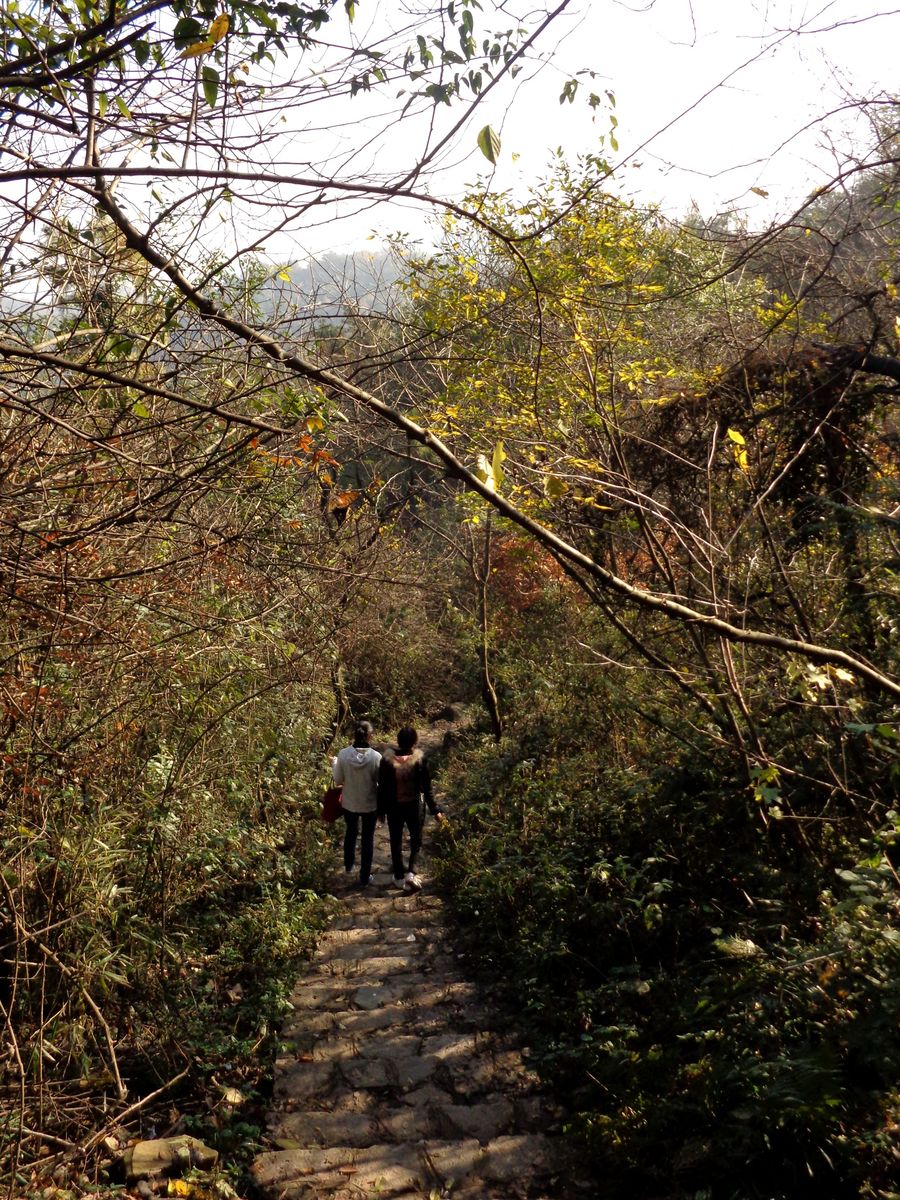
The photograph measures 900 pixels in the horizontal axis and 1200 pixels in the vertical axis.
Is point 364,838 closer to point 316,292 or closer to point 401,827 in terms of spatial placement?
point 401,827

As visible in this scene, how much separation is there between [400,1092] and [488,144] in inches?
198

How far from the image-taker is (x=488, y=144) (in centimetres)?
273

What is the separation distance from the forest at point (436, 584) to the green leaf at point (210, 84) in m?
0.01

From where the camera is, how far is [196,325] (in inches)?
156

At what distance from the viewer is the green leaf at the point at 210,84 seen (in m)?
3.09

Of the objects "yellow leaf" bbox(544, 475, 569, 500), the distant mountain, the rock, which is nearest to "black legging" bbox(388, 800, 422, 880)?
the rock

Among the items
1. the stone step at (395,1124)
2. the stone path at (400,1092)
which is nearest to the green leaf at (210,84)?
the stone path at (400,1092)

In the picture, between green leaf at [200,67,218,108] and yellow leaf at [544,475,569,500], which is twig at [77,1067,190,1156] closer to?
yellow leaf at [544,475,569,500]

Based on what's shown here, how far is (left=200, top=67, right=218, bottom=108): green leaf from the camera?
10.1 ft

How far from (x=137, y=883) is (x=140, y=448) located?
319 centimetres

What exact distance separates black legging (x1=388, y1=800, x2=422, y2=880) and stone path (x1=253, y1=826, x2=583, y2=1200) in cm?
115

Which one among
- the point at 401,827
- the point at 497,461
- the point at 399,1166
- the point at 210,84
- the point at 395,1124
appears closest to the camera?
the point at 497,461

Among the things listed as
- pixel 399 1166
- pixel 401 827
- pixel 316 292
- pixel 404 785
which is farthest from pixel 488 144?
pixel 401 827

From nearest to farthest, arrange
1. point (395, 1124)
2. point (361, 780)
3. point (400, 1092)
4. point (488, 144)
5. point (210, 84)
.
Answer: point (488, 144) → point (210, 84) → point (395, 1124) → point (400, 1092) → point (361, 780)
